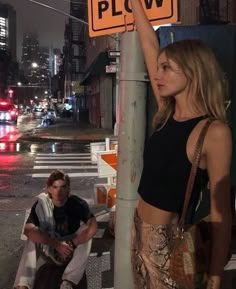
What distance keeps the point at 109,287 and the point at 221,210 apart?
3.13 m

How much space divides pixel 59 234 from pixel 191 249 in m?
2.91

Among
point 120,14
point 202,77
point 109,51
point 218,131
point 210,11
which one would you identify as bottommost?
point 218,131

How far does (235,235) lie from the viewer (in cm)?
614

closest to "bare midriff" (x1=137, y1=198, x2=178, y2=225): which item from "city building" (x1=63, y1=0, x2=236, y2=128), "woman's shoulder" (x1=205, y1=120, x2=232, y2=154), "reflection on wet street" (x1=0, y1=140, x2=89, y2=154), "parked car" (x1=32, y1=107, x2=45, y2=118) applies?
"woman's shoulder" (x1=205, y1=120, x2=232, y2=154)

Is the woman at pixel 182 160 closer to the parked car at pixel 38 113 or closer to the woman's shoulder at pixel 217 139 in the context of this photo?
the woman's shoulder at pixel 217 139

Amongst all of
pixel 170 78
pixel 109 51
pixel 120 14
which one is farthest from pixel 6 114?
pixel 170 78

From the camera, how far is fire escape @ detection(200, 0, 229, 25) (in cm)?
1795

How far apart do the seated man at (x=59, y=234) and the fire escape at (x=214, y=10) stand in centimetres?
1437

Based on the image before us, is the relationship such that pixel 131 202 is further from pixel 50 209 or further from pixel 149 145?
pixel 50 209

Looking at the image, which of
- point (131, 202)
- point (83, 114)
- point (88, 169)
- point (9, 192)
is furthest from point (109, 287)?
point (83, 114)

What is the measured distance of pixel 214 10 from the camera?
18.5 m

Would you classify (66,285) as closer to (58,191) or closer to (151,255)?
(58,191)

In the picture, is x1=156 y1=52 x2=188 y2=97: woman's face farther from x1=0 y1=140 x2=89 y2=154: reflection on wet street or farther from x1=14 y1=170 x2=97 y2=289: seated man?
x1=0 y1=140 x2=89 y2=154: reflection on wet street

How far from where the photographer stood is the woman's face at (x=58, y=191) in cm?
457
